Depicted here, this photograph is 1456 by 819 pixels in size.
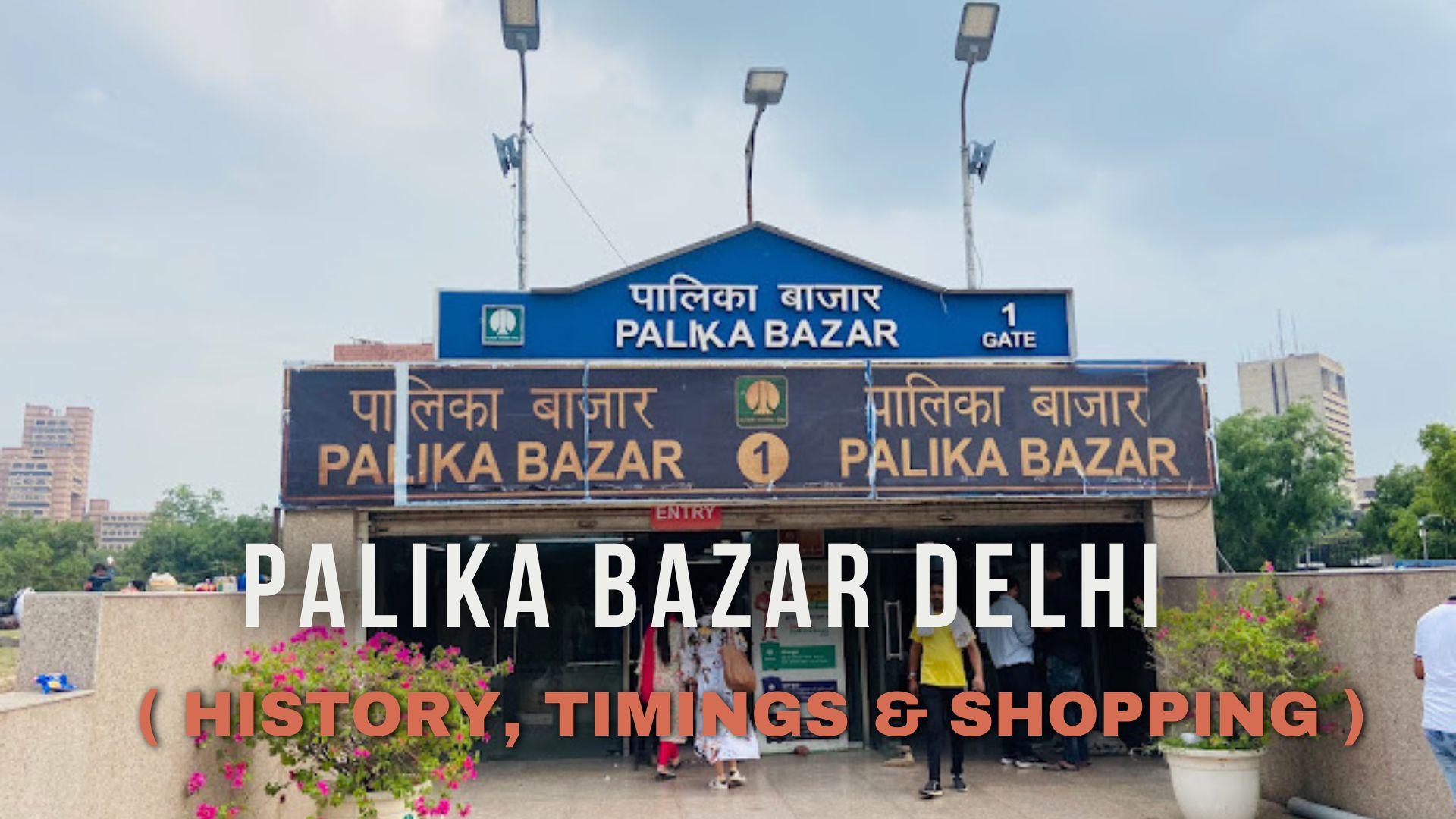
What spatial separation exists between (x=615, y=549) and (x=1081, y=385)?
16.2 feet

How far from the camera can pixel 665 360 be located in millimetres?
10195

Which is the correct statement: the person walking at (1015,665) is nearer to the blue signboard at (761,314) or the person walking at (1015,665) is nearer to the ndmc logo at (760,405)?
the blue signboard at (761,314)

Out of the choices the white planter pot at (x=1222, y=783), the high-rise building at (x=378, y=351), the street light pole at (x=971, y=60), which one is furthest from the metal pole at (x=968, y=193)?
the high-rise building at (x=378, y=351)

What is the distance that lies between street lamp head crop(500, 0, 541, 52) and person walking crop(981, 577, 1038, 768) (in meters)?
8.08

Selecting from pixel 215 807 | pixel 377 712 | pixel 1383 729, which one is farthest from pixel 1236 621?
pixel 215 807

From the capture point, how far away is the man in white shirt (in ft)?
18.9

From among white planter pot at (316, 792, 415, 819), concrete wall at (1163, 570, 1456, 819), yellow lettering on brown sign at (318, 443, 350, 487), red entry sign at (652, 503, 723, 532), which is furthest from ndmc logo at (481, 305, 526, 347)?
concrete wall at (1163, 570, 1456, 819)

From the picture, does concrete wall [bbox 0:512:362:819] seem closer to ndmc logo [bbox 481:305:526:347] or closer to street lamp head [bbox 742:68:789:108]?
ndmc logo [bbox 481:305:526:347]

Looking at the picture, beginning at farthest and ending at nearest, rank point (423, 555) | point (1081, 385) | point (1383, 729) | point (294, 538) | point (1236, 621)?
point (423, 555)
point (1081, 385)
point (294, 538)
point (1236, 621)
point (1383, 729)

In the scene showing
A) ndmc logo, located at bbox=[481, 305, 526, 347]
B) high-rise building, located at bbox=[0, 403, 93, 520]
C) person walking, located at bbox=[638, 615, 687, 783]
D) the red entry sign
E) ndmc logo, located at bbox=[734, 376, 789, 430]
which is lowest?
person walking, located at bbox=[638, 615, 687, 783]

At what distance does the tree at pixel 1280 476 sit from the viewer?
139 ft

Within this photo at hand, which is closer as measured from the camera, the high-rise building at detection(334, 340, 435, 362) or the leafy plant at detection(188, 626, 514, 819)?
the leafy plant at detection(188, 626, 514, 819)

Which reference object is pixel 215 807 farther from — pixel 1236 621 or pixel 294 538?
pixel 1236 621

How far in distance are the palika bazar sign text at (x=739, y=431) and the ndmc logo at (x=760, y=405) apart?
0.5 inches
